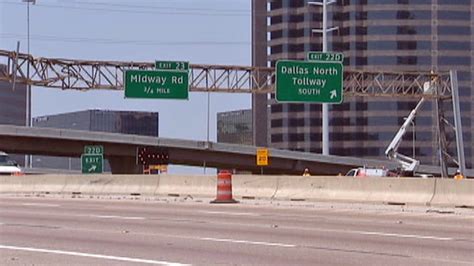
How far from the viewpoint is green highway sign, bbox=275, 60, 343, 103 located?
4331 centimetres

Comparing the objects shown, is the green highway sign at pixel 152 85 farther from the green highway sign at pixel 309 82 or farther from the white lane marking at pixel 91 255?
the white lane marking at pixel 91 255

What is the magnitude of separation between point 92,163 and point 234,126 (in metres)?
126

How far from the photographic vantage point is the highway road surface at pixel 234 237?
518 inches

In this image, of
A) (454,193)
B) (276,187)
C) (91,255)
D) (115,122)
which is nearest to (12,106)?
(115,122)

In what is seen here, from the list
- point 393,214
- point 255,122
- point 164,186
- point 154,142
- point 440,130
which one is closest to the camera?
point 393,214

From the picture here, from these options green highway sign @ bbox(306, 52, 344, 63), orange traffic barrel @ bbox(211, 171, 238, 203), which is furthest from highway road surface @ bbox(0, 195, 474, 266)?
green highway sign @ bbox(306, 52, 344, 63)

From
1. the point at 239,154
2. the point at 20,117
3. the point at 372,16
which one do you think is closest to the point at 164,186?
the point at 239,154

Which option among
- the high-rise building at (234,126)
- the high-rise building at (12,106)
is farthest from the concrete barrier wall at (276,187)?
the high-rise building at (234,126)

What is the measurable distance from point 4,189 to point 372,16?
89202 mm

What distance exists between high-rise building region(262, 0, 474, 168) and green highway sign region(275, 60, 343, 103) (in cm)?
7998

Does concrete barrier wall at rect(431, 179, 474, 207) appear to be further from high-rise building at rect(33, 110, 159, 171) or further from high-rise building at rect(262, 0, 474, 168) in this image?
high-rise building at rect(33, 110, 159, 171)

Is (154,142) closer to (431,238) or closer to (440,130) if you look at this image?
(440,130)

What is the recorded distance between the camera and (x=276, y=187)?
31.6 metres

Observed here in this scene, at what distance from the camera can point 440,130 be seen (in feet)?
191
